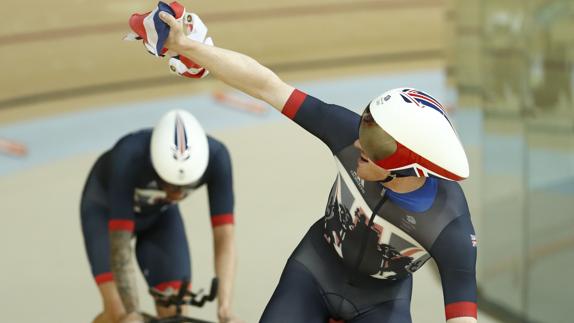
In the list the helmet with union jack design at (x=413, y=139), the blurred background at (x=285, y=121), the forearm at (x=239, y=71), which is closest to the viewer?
the helmet with union jack design at (x=413, y=139)

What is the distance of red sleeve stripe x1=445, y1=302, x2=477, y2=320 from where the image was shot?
2.59 meters

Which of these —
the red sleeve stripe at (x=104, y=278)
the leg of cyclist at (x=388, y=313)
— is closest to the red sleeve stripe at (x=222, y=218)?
the red sleeve stripe at (x=104, y=278)

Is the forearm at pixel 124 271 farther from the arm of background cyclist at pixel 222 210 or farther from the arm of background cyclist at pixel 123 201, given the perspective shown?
the arm of background cyclist at pixel 222 210

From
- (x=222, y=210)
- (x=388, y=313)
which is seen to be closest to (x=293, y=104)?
(x=388, y=313)

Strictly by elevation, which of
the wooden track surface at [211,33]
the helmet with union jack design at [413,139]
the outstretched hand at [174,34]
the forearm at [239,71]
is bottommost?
the helmet with union jack design at [413,139]

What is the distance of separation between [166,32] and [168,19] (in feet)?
0.12

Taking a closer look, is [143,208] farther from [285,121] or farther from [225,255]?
[285,121]

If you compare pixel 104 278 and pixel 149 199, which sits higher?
pixel 149 199

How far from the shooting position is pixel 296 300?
2998mm

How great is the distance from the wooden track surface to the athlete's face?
5.50m

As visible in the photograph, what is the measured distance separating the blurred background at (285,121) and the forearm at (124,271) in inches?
44.7

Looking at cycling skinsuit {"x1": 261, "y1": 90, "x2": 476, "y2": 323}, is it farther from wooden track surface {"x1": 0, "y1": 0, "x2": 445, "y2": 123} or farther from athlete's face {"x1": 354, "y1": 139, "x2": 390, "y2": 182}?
wooden track surface {"x1": 0, "y1": 0, "x2": 445, "y2": 123}

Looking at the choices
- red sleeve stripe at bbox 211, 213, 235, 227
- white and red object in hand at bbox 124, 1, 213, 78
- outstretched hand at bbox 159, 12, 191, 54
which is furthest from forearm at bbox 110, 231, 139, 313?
outstretched hand at bbox 159, 12, 191, 54

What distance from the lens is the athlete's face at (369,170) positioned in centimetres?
269
